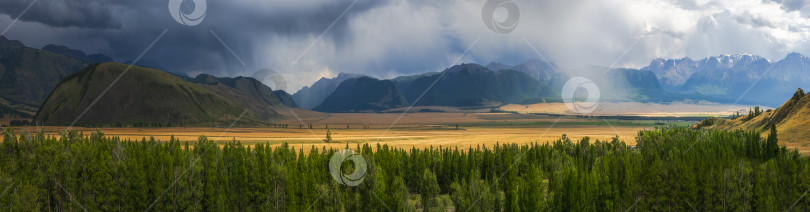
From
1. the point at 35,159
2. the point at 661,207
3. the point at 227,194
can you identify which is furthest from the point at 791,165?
the point at 35,159

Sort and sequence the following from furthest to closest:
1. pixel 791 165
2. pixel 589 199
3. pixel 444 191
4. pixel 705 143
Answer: pixel 705 143 → pixel 444 191 → pixel 791 165 → pixel 589 199

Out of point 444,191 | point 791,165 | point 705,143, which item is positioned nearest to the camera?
point 791,165

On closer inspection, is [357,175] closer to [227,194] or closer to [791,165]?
[227,194]

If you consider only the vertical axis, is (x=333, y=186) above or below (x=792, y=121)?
below

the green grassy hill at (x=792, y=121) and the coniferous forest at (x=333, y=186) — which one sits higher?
the green grassy hill at (x=792, y=121)

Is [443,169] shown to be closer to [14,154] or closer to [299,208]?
[299,208]

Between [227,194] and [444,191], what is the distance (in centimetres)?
5245

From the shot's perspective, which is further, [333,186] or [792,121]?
[792,121]

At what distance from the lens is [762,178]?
272 feet

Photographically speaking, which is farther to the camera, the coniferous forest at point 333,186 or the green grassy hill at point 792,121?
the green grassy hill at point 792,121

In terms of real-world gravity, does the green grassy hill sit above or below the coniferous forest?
above

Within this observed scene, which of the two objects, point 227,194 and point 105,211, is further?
point 227,194

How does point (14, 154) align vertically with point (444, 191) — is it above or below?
above

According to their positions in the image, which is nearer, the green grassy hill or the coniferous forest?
the coniferous forest
